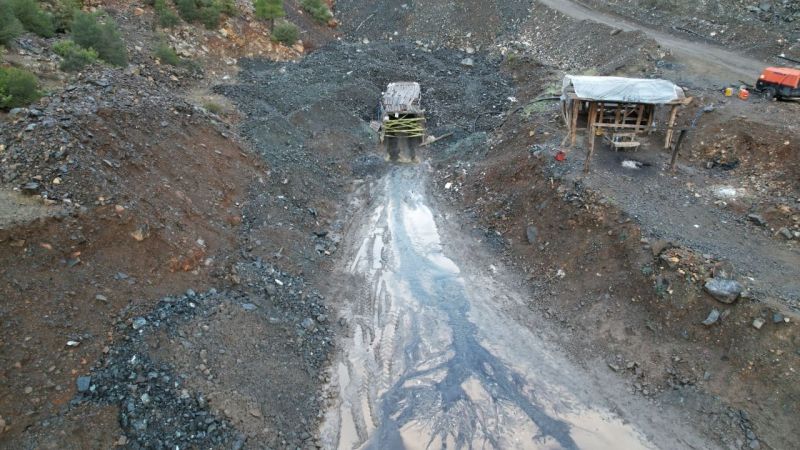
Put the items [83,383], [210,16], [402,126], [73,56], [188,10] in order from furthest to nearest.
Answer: [210,16], [188,10], [402,126], [73,56], [83,383]

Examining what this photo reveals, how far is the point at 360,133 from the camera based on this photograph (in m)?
21.6

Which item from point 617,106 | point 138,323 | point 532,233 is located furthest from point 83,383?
point 617,106

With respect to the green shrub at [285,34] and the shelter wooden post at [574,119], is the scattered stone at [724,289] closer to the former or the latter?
the shelter wooden post at [574,119]

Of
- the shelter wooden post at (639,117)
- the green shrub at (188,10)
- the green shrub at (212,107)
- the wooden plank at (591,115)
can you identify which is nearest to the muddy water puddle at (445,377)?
the wooden plank at (591,115)

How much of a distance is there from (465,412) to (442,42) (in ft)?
79.2

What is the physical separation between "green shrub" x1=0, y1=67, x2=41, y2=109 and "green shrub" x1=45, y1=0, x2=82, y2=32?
7.48 metres

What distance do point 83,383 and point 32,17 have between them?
15.1 meters

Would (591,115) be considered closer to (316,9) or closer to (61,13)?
(61,13)

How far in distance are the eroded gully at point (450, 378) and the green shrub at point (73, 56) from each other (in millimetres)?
10733

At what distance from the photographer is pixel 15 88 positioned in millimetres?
12812

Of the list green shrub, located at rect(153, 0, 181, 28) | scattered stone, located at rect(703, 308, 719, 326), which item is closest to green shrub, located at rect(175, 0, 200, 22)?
green shrub, located at rect(153, 0, 181, 28)

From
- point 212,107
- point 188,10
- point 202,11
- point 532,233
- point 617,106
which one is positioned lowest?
point 532,233

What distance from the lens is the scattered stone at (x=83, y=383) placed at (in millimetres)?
8680

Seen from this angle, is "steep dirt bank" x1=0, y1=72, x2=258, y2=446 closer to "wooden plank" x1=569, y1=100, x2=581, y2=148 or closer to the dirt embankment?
"wooden plank" x1=569, y1=100, x2=581, y2=148
